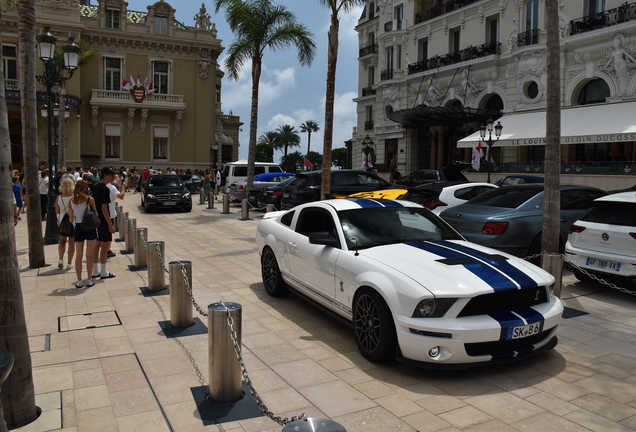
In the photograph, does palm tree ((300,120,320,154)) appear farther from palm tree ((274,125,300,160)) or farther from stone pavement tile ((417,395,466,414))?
stone pavement tile ((417,395,466,414))

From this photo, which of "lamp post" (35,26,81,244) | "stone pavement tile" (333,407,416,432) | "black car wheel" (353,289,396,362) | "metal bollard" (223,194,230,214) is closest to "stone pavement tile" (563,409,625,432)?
"stone pavement tile" (333,407,416,432)

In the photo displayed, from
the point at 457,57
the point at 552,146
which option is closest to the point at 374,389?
the point at 552,146

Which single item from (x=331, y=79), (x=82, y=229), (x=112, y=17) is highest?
(x=112, y=17)

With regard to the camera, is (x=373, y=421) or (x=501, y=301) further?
(x=501, y=301)

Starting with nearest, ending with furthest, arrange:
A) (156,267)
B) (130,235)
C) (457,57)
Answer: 1. (156,267)
2. (130,235)
3. (457,57)

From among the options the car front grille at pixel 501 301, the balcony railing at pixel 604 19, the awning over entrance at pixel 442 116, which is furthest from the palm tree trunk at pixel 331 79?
the balcony railing at pixel 604 19

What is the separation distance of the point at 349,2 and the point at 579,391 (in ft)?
47.0

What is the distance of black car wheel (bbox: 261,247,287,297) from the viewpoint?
24.7ft

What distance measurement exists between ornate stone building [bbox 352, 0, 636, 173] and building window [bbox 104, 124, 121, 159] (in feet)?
67.0

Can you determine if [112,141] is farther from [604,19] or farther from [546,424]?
[546,424]

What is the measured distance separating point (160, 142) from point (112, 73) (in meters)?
6.56

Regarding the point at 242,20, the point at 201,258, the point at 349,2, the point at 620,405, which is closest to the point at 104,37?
the point at 242,20

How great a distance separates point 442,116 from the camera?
32.8 m

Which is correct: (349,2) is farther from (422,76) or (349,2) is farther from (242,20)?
(422,76)
